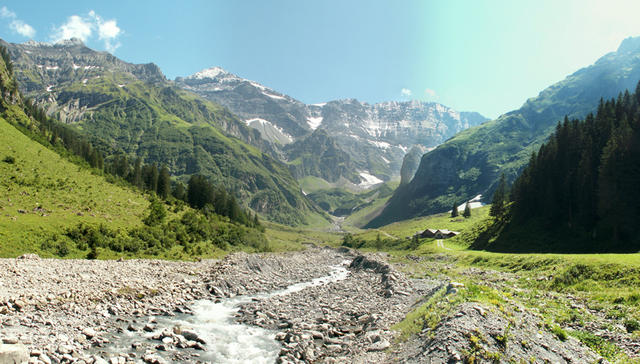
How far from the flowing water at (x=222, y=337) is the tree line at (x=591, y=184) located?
190 feet

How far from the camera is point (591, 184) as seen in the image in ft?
211

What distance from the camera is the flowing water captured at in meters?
21.0

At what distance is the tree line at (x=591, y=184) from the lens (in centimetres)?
5453

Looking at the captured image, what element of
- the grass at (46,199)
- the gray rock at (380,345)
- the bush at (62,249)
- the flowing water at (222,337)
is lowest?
the flowing water at (222,337)

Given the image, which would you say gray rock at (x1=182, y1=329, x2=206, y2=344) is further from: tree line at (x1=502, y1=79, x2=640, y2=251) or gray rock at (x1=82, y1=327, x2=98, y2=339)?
tree line at (x1=502, y1=79, x2=640, y2=251)

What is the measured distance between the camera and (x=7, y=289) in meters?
25.2

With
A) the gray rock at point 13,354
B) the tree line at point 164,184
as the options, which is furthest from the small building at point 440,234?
the gray rock at point 13,354

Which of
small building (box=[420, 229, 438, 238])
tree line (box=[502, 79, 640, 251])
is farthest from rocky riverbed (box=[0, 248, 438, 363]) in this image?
small building (box=[420, 229, 438, 238])

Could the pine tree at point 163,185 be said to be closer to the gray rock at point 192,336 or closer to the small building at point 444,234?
the gray rock at point 192,336

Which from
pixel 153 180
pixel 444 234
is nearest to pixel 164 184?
pixel 153 180

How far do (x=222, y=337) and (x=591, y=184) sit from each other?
75.0 metres

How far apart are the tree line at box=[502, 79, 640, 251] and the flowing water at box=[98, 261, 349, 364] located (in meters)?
57.8

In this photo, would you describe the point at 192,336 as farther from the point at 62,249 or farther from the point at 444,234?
the point at 444,234

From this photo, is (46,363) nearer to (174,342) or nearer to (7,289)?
(174,342)
